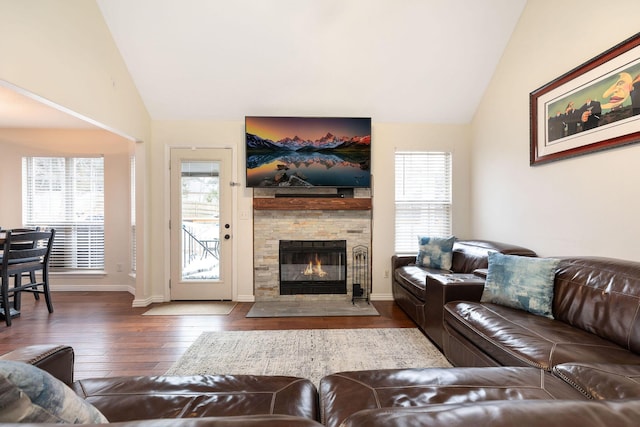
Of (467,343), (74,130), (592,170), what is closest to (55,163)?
(74,130)

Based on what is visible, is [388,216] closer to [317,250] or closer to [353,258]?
[353,258]

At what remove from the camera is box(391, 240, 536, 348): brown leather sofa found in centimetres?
238

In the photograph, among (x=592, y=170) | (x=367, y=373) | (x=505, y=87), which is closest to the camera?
(x=367, y=373)

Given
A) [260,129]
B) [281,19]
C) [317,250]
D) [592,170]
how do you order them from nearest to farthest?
[592,170] < [281,19] < [260,129] < [317,250]

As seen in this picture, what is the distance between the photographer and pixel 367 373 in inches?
48.9

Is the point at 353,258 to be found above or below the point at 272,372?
above

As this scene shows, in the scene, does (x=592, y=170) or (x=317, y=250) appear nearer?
(x=592, y=170)

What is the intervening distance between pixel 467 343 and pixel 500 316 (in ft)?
0.95

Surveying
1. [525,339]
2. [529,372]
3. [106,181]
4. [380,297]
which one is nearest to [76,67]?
[106,181]

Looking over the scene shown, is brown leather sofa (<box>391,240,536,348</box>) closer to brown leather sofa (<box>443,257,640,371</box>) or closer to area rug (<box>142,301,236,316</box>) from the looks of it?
brown leather sofa (<box>443,257,640,371</box>)

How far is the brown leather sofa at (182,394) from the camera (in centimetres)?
99

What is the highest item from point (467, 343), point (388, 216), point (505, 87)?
point (505, 87)

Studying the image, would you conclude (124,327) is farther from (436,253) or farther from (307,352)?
(436,253)

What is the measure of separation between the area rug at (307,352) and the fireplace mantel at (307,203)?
156 cm
